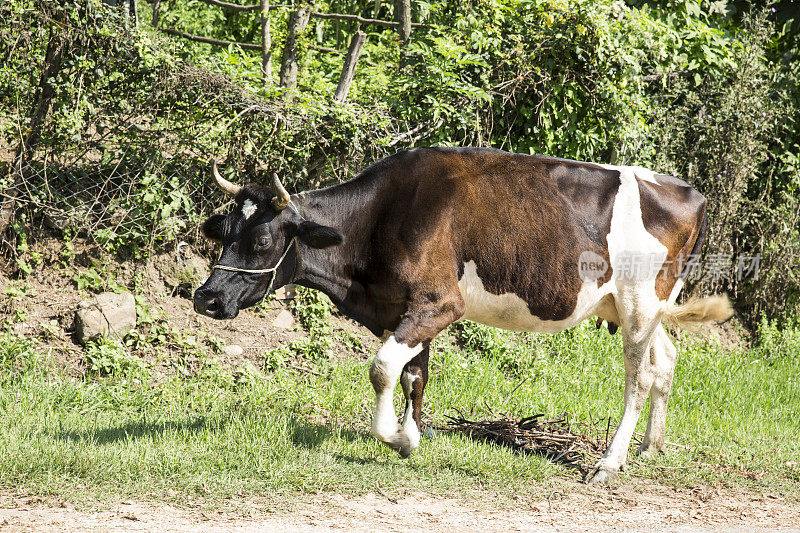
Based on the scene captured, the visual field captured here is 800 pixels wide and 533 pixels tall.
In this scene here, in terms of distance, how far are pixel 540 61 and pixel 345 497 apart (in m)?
5.71

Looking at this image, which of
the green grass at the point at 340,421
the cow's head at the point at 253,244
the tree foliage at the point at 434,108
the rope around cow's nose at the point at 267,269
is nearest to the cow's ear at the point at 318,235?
the cow's head at the point at 253,244

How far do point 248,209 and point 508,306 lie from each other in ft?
6.19

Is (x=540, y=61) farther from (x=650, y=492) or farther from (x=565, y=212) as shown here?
(x=650, y=492)

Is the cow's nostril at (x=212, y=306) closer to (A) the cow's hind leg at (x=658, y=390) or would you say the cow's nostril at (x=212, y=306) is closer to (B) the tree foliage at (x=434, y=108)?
(B) the tree foliage at (x=434, y=108)

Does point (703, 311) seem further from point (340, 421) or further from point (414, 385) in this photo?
point (340, 421)

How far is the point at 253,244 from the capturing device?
5.24m

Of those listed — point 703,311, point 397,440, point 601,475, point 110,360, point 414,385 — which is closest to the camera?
point 397,440

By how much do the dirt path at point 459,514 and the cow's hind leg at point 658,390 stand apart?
66 centimetres

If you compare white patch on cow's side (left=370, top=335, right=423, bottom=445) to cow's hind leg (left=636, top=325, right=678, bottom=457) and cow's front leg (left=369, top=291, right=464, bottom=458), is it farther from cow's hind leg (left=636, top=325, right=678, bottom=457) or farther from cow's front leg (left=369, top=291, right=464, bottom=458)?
cow's hind leg (left=636, top=325, right=678, bottom=457)

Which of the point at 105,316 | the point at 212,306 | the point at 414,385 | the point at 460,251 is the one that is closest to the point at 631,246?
the point at 460,251

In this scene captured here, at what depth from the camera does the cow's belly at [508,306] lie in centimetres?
556

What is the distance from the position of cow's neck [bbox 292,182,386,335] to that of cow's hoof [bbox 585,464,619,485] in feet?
5.85

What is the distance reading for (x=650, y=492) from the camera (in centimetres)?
551

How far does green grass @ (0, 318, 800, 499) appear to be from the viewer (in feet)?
16.4
